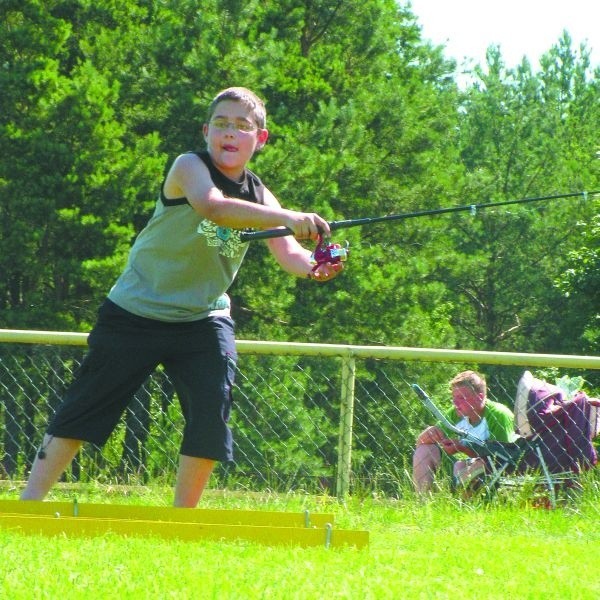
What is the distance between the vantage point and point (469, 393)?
24.8 ft

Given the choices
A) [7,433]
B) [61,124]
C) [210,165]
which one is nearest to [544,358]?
[210,165]

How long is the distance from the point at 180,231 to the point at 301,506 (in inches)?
83.3

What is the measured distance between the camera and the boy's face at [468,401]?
7.57 m

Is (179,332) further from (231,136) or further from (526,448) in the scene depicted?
(526,448)

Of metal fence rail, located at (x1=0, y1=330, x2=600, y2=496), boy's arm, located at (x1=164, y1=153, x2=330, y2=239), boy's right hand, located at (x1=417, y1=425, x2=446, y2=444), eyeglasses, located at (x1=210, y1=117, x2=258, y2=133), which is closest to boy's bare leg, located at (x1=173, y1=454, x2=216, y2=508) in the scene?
boy's arm, located at (x1=164, y1=153, x2=330, y2=239)

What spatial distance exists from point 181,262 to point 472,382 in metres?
3.48

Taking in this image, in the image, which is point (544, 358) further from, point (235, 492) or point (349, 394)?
point (235, 492)

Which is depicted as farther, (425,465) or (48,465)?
(425,465)

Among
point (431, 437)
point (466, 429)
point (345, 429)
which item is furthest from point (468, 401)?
Result: point (345, 429)

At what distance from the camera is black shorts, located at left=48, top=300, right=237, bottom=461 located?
178 inches

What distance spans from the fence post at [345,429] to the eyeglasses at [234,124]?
209 cm

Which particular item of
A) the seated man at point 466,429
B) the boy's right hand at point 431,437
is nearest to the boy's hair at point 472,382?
the seated man at point 466,429

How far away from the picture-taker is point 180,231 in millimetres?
4535

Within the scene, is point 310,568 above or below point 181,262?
below
